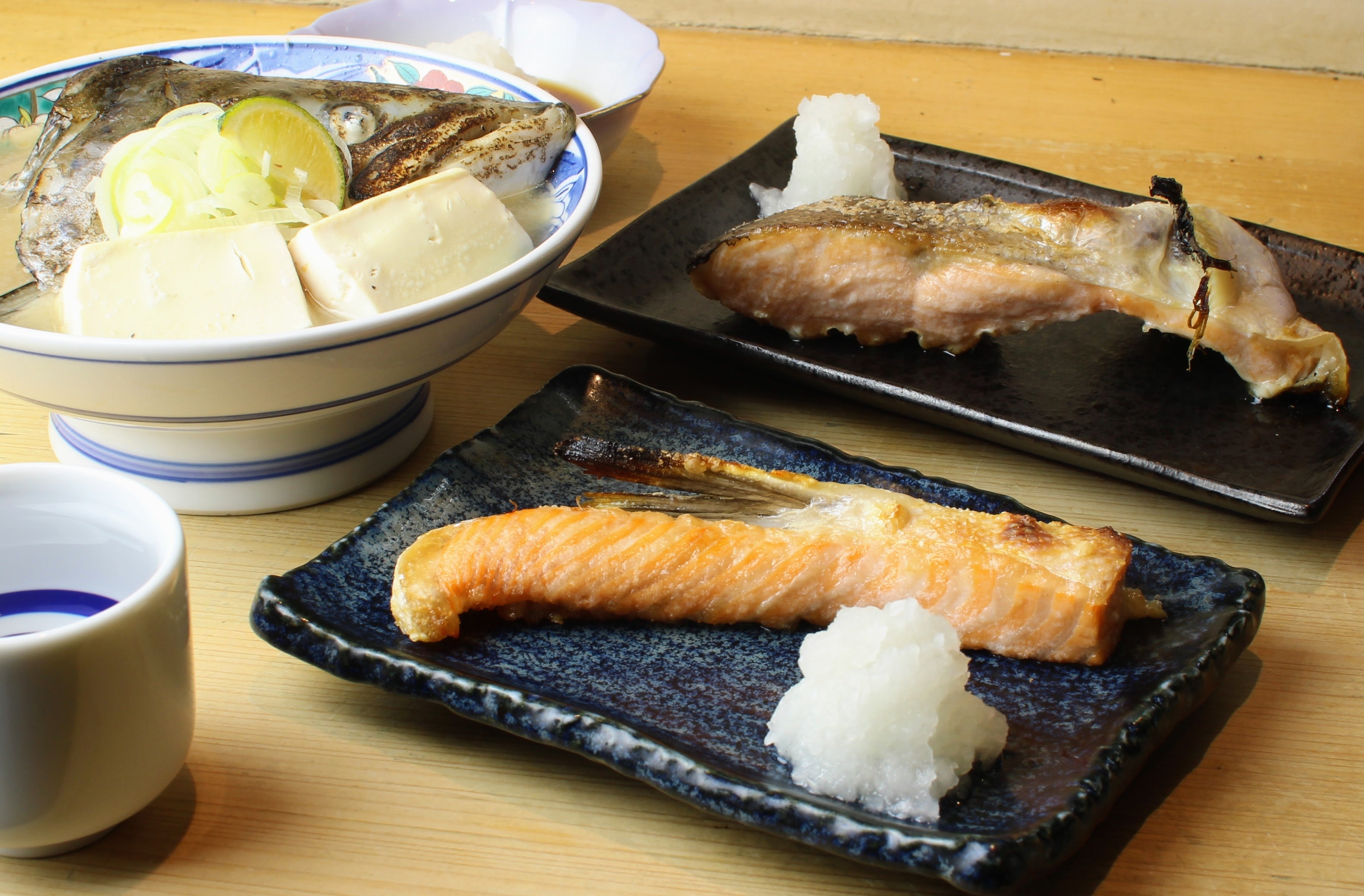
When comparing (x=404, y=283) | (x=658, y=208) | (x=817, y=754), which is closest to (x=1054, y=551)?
(x=817, y=754)

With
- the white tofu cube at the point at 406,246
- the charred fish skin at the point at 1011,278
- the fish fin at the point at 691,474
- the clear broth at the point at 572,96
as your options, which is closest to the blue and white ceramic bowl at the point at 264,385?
the white tofu cube at the point at 406,246

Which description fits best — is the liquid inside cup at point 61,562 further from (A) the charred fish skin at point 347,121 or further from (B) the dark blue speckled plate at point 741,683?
(A) the charred fish skin at point 347,121

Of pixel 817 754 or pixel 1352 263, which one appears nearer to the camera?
pixel 817 754

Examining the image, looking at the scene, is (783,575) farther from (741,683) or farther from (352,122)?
(352,122)

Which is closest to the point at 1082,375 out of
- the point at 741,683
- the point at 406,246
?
Answer: the point at 741,683

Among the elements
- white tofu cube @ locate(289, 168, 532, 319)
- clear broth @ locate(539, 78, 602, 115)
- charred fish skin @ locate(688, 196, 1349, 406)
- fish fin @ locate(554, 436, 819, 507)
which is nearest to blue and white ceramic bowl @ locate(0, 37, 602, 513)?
white tofu cube @ locate(289, 168, 532, 319)

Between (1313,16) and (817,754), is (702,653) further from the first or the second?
(1313,16)

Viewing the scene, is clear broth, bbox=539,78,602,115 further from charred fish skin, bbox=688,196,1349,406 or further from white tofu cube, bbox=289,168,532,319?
white tofu cube, bbox=289,168,532,319
